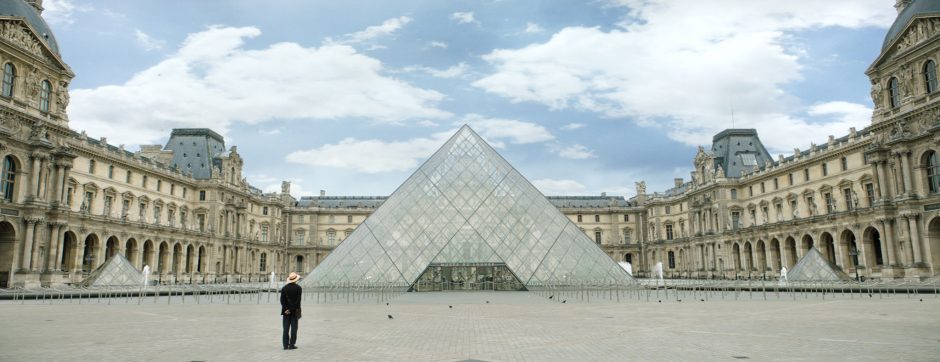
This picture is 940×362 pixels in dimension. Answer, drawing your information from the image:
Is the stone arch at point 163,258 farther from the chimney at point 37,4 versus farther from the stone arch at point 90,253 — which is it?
the chimney at point 37,4

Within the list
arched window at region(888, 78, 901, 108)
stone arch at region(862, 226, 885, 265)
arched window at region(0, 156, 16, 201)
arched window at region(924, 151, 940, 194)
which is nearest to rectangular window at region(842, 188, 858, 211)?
stone arch at region(862, 226, 885, 265)

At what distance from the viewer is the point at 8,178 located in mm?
28609

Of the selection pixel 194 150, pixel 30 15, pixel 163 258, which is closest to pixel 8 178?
pixel 30 15

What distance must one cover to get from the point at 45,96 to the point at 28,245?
7.73 m

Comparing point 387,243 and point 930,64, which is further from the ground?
point 930,64

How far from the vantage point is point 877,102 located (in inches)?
1305

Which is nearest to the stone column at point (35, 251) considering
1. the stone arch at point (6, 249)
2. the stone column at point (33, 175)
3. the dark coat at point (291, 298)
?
the stone arch at point (6, 249)

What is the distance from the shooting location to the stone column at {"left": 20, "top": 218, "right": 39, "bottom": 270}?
2861 cm

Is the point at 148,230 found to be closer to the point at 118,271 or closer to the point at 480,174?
the point at 118,271

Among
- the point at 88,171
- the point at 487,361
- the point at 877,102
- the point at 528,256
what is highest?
the point at 877,102

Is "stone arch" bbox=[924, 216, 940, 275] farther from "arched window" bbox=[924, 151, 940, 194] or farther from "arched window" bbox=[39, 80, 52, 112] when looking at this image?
"arched window" bbox=[39, 80, 52, 112]

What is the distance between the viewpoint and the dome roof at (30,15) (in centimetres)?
2870

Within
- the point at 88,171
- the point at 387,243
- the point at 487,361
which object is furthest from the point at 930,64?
the point at 88,171

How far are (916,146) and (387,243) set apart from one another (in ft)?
85.1
